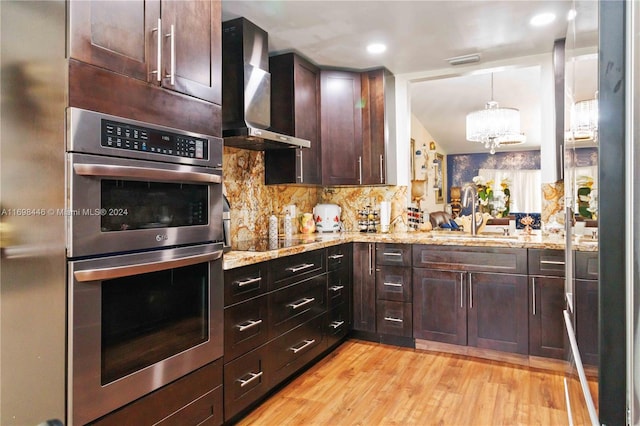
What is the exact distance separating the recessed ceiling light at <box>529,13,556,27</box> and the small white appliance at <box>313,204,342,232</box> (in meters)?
2.27

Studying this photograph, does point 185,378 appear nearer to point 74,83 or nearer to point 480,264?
point 74,83

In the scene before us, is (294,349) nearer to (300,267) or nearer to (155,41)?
(300,267)

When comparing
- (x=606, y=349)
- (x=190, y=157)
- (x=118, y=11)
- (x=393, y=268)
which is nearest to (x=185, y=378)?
(x=190, y=157)

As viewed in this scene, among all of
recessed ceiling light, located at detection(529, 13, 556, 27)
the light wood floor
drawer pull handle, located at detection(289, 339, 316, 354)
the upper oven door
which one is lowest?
the light wood floor

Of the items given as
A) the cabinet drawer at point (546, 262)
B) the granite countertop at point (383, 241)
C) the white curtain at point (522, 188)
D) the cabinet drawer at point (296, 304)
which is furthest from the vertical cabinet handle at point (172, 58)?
the white curtain at point (522, 188)

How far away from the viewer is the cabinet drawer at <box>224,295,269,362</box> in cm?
207

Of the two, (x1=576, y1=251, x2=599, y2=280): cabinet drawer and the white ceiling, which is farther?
the white ceiling

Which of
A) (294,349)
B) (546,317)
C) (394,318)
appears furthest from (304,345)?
(546,317)

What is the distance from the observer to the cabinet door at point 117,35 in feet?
4.51

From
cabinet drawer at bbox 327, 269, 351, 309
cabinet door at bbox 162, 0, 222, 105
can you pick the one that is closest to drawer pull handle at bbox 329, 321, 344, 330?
cabinet drawer at bbox 327, 269, 351, 309

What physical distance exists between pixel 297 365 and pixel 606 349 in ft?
7.56

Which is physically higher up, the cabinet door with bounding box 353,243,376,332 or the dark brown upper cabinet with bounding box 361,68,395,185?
the dark brown upper cabinet with bounding box 361,68,395,185

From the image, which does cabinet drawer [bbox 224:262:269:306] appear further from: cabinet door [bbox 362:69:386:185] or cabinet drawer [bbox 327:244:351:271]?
cabinet door [bbox 362:69:386:185]

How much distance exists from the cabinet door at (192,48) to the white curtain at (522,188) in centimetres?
931
